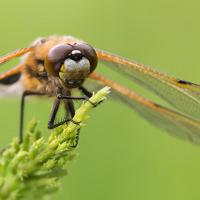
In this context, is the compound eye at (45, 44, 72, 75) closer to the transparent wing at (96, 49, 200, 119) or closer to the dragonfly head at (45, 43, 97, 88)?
the dragonfly head at (45, 43, 97, 88)

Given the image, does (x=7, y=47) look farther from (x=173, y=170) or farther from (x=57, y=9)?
(x=173, y=170)

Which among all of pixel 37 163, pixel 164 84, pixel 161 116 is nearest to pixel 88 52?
pixel 164 84

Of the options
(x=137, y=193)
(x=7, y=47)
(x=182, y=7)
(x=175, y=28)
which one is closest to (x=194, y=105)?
(x=137, y=193)

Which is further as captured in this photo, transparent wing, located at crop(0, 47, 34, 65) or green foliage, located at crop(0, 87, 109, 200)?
transparent wing, located at crop(0, 47, 34, 65)

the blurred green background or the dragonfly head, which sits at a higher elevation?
the dragonfly head

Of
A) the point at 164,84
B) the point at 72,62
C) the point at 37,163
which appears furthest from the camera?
the point at 164,84

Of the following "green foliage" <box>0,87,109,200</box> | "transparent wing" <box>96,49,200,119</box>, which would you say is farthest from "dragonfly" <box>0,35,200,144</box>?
"green foliage" <box>0,87,109,200</box>

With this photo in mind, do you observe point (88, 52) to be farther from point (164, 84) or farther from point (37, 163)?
point (37, 163)

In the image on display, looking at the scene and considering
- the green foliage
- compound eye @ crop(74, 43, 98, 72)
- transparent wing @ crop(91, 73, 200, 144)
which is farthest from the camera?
transparent wing @ crop(91, 73, 200, 144)
